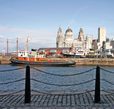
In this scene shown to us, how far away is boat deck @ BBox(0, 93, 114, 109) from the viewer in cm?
924

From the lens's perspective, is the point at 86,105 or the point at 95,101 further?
the point at 95,101

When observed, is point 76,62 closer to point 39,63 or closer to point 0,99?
point 39,63

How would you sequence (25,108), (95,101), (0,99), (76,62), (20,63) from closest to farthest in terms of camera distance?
(25,108)
(95,101)
(0,99)
(20,63)
(76,62)

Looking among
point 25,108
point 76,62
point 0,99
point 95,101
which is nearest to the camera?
point 25,108

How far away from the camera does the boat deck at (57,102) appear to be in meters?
9.24

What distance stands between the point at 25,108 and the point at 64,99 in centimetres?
199

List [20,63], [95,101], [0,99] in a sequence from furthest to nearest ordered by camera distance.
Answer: [20,63], [0,99], [95,101]

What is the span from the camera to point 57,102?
9969 millimetres

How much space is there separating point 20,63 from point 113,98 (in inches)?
2649

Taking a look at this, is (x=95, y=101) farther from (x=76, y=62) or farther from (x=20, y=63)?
(x=76, y=62)

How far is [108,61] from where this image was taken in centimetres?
9188

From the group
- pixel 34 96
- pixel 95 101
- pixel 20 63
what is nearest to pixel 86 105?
pixel 95 101

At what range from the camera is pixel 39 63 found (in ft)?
261

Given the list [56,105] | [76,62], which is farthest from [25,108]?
[76,62]
